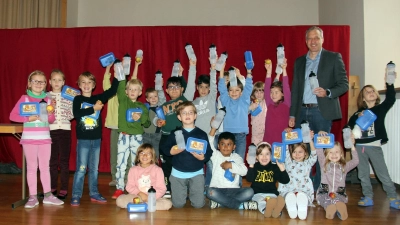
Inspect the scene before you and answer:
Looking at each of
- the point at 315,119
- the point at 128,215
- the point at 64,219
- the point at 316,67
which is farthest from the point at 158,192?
the point at 316,67

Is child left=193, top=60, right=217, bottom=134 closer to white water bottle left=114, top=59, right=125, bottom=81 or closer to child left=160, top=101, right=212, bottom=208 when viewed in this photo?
child left=160, top=101, right=212, bottom=208

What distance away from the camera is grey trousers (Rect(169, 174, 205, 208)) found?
4320 millimetres

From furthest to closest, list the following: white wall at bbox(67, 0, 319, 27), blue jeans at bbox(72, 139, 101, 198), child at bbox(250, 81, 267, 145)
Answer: white wall at bbox(67, 0, 319, 27), child at bbox(250, 81, 267, 145), blue jeans at bbox(72, 139, 101, 198)

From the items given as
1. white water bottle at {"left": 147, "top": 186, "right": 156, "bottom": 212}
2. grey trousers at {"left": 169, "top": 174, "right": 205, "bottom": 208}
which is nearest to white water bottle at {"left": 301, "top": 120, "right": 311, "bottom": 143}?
grey trousers at {"left": 169, "top": 174, "right": 205, "bottom": 208}

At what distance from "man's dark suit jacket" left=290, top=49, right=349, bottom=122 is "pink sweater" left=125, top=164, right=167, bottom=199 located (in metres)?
1.63

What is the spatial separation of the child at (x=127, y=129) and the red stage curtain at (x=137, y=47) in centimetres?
126

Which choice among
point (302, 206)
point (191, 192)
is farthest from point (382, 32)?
point (191, 192)

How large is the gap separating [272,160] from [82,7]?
579 cm

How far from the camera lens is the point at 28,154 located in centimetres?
425

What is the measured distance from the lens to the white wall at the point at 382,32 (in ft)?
18.9

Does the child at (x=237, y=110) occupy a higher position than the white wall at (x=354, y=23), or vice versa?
the white wall at (x=354, y=23)

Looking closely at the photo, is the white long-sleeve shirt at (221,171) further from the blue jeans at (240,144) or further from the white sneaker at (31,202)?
the white sneaker at (31,202)

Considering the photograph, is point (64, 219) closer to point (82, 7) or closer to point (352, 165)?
point (352, 165)

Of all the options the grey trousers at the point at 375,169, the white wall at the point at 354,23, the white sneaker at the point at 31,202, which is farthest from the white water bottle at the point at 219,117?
the white wall at the point at 354,23
